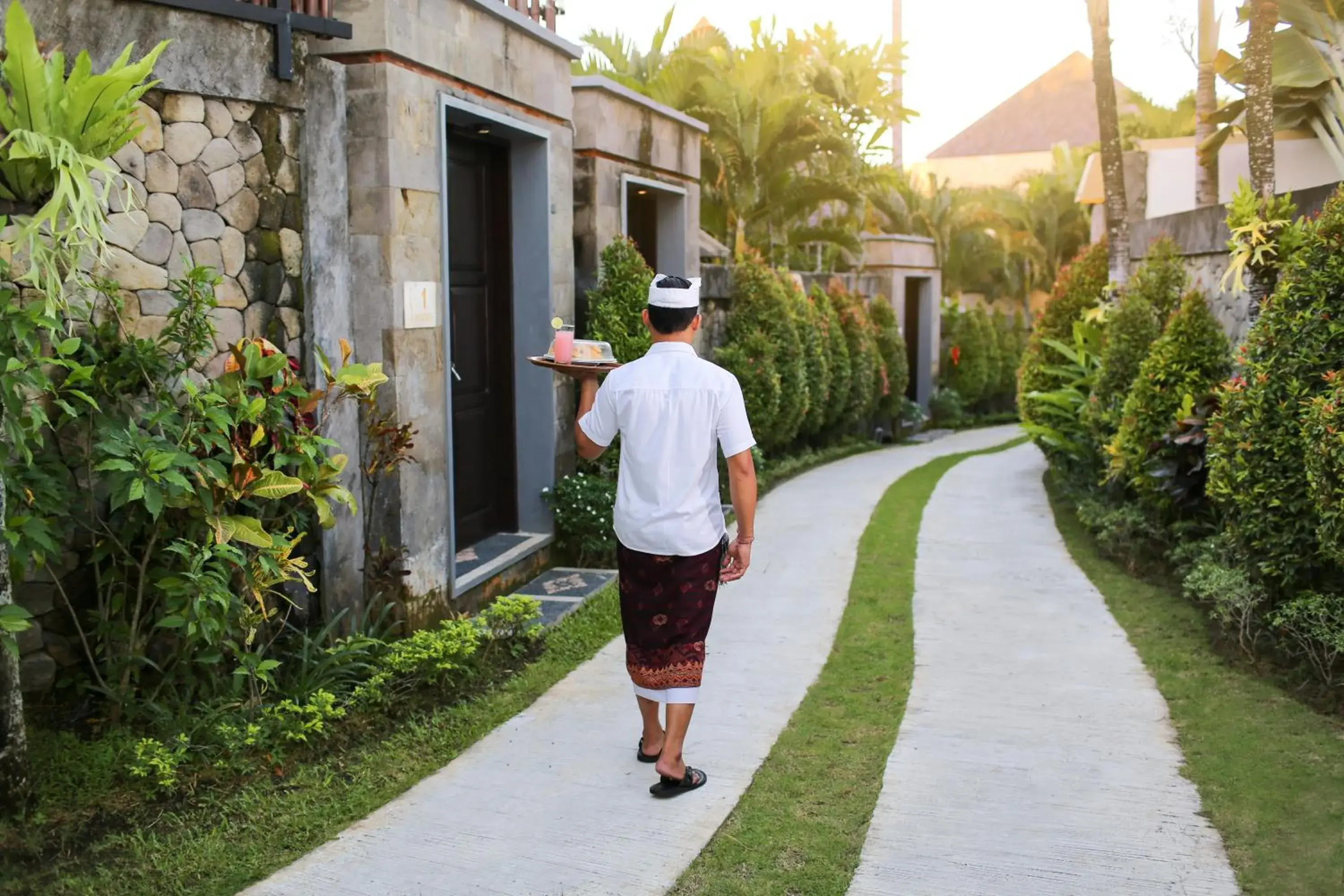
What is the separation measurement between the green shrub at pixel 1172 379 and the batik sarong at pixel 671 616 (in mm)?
4410

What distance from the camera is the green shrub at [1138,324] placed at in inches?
362

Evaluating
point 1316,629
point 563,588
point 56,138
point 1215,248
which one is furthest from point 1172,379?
point 56,138

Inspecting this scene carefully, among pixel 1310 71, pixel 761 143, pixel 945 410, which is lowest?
pixel 945 410

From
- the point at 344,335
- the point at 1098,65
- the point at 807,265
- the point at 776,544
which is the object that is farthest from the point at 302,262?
the point at 807,265

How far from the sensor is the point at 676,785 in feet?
14.6

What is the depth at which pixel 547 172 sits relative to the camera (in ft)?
25.3

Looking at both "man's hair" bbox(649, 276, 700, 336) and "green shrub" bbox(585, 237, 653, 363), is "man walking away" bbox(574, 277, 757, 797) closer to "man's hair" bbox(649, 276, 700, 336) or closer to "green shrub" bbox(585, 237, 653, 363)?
"man's hair" bbox(649, 276, 700, 336)

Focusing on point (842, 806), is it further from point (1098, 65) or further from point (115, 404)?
point (1098, 65)

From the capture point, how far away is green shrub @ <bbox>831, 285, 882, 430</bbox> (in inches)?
656

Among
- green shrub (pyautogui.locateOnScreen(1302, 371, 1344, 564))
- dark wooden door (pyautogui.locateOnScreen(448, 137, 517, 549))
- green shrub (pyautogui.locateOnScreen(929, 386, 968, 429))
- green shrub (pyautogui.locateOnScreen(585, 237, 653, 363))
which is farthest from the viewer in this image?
green shrub (pyautogui.locateOnScreen(929, 386, 968, 429))

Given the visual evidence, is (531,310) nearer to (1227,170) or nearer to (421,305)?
(421,305)

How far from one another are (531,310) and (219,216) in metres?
3.12

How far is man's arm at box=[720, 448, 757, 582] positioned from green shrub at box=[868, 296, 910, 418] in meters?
14.5

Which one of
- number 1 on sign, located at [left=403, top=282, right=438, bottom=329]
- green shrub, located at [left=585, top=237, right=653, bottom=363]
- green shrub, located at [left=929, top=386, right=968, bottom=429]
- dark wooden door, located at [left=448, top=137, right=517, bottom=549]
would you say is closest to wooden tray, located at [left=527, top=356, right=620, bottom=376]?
number 1 on sign, located at [left=403, top=282, right=438, bottom=329]
